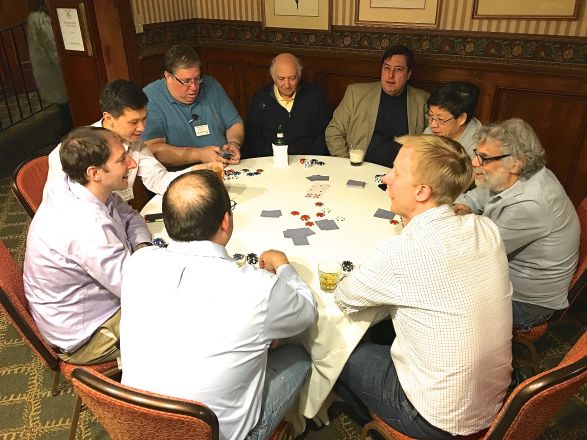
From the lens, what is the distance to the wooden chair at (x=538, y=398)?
1.18 metres

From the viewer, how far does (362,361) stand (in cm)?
174

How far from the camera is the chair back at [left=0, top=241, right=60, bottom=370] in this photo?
1.65 meters

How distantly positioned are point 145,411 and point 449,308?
885 millimetres

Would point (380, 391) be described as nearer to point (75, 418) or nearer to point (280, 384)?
point (280, 384)

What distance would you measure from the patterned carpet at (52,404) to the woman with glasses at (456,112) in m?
1.26

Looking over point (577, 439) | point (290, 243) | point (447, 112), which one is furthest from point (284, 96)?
point (577, 439)

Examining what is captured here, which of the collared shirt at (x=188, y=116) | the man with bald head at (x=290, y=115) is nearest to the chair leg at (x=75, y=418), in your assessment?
the collared shirt at (x=188, y=116)

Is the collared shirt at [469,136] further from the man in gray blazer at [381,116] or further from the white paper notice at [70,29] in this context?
the white paper notice at [70,29]

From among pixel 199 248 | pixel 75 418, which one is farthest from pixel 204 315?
pixel 75 418

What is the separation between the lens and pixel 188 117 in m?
3.29

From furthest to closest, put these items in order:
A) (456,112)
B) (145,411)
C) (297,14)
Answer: (297,14)
(456,112)
(145,411)

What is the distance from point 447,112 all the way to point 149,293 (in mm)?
2173

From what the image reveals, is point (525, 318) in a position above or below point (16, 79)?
below

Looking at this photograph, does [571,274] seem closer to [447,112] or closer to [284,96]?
[447,112]
